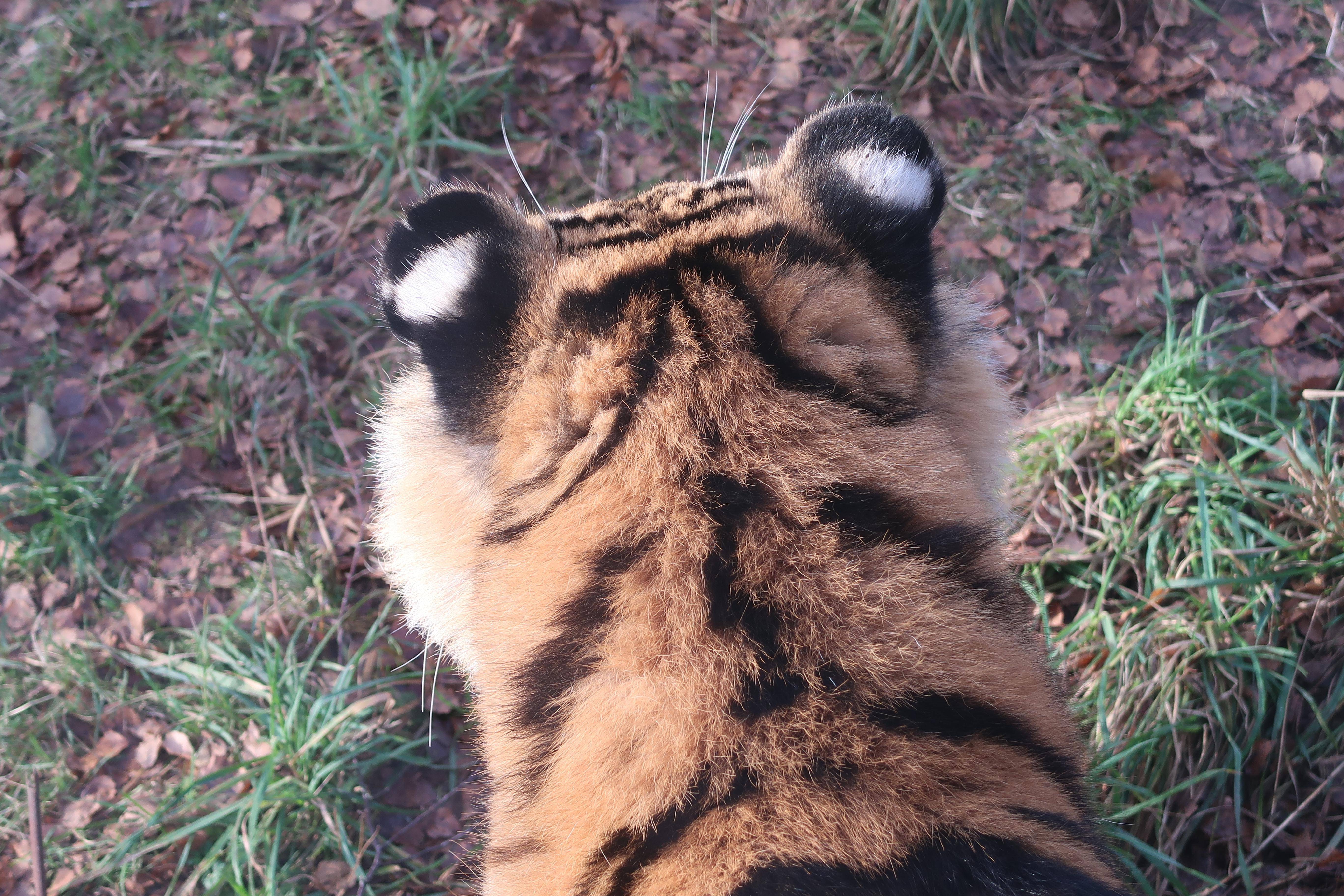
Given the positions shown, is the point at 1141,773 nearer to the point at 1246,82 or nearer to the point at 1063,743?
the point at 1063,743

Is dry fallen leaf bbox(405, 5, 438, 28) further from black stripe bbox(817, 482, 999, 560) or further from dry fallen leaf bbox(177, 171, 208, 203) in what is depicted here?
black stripe bbox(817, 482, 999, 560)

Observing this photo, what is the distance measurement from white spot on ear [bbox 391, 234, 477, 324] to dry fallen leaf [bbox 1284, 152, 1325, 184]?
4.43 meters

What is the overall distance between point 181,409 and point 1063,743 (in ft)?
14.0

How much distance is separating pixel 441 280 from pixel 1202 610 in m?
2.77

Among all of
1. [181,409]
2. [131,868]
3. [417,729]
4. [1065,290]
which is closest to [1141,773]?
[1065,290]

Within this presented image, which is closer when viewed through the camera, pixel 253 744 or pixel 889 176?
pixel 889 176

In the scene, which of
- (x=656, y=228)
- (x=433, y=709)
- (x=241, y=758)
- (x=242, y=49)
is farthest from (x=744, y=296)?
(x=242, y=49)

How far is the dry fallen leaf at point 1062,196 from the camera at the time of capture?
15.2 feet

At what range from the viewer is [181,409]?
4457mm

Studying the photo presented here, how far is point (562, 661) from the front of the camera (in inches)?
59.2

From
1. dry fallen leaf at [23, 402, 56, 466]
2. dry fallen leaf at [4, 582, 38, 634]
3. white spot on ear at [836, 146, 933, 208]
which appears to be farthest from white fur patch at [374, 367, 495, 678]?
dry fallen leaf at [23, 402, 56, 466]

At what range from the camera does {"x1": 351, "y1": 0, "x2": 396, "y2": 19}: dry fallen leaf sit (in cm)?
534

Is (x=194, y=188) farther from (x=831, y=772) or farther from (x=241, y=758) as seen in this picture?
(x=831, y=772)

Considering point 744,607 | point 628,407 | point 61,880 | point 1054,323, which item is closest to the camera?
point 744,607
